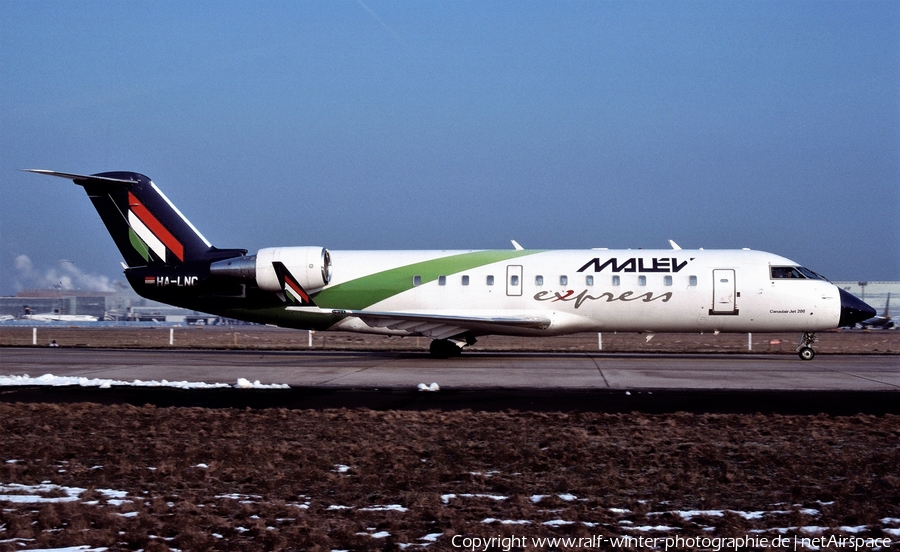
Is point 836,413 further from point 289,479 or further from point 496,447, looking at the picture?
point 289,479

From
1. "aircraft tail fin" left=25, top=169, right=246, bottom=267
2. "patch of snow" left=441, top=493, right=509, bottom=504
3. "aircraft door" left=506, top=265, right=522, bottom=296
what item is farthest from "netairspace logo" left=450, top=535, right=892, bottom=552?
"aircraft tail fin" left=25, top=169, right=246, bottom=267

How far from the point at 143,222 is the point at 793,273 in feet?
62.3

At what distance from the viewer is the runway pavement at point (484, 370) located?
15.9m

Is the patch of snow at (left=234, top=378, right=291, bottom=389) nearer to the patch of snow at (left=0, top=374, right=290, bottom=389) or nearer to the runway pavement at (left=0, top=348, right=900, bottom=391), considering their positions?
the patch of snow at (left=0, top=374, right=290, bottom=389)

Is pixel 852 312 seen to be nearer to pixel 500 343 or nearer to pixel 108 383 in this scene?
pixel 500 343

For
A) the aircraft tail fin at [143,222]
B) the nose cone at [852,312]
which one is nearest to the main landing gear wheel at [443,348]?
the aircraft tail fin at [143,222]

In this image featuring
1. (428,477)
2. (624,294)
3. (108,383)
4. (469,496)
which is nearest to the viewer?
(469,496)

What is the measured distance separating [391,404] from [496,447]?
159 inches

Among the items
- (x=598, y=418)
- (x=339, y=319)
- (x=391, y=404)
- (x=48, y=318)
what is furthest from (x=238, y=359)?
(x=48, y=318)

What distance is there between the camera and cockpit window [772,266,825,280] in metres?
23.2

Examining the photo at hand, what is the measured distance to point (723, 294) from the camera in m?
23.1

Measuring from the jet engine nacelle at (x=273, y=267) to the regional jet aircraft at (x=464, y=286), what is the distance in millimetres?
29

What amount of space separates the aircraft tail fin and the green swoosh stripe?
336 cm

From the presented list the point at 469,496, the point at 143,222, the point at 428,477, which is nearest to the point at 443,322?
the point at 143,222
